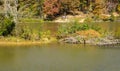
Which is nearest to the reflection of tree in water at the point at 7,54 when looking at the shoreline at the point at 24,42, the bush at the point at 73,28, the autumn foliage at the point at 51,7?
the shoreline at the point at 24,42

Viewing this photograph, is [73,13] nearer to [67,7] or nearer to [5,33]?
[67,7]

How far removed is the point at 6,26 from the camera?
3130 centimetres

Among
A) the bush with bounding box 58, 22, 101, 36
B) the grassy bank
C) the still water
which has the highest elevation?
the bush with bounding box 58, 22, 101, 36

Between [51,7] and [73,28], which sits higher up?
[51,7]

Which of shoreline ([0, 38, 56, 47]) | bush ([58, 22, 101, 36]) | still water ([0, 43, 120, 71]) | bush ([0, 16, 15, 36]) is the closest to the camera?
still water ([0, 43, 120, 71])

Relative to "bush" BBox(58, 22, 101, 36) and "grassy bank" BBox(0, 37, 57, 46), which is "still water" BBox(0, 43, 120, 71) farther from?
"bush" BBox(58, 22, 101, 36)

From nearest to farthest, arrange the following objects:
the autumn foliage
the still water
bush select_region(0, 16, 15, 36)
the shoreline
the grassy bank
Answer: the still water → the shoreline → the grassy bank → bush select_region(0, 16, 15, 36) → the autumn foliage

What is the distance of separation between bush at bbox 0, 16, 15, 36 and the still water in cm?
379

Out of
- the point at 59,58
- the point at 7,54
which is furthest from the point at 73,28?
the point at 59,58

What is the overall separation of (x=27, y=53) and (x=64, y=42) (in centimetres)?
600

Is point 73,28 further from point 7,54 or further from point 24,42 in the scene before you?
point 7,54

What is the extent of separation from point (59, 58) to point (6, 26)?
9.80 m

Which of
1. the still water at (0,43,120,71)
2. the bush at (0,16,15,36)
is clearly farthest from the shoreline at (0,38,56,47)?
the bush at (0,16,15,36)

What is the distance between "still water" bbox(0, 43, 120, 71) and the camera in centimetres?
1988
